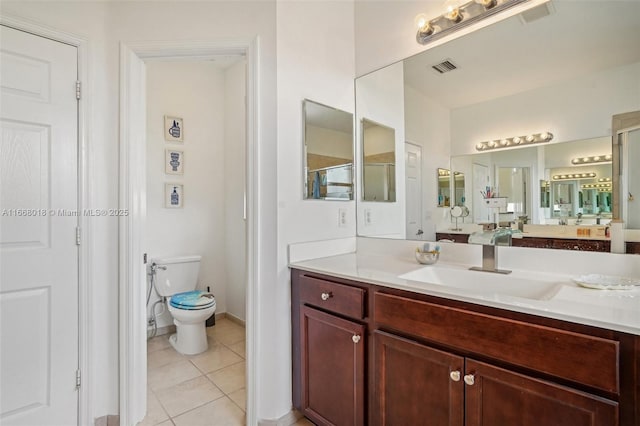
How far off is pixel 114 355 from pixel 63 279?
1.57ft

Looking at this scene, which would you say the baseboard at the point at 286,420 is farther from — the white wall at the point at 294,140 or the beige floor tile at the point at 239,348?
the beige floor tile at the point at 239,348

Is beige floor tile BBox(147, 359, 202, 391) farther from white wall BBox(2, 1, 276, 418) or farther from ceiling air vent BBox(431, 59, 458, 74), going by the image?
ceiling air vent BBox(431, 59, 458, 74)

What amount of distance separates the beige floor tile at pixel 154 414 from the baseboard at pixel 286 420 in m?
0.61

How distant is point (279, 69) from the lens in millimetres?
1620

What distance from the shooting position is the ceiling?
3.98ft

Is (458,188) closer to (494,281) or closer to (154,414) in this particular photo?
(494,281)

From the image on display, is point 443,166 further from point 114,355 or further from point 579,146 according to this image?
point 114,355

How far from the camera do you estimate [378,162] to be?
201 centimetres

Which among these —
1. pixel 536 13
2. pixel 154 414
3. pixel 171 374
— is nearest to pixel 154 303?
pixel 171 374

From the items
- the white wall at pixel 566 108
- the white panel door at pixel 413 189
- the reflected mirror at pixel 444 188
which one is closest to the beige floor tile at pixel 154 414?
the white panel door at pixel 413 189

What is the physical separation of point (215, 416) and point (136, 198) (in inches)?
51.6

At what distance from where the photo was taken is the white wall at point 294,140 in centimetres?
162

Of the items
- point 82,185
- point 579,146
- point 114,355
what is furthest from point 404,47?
point 114,355

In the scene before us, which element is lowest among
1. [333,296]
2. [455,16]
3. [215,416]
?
[215,416]
